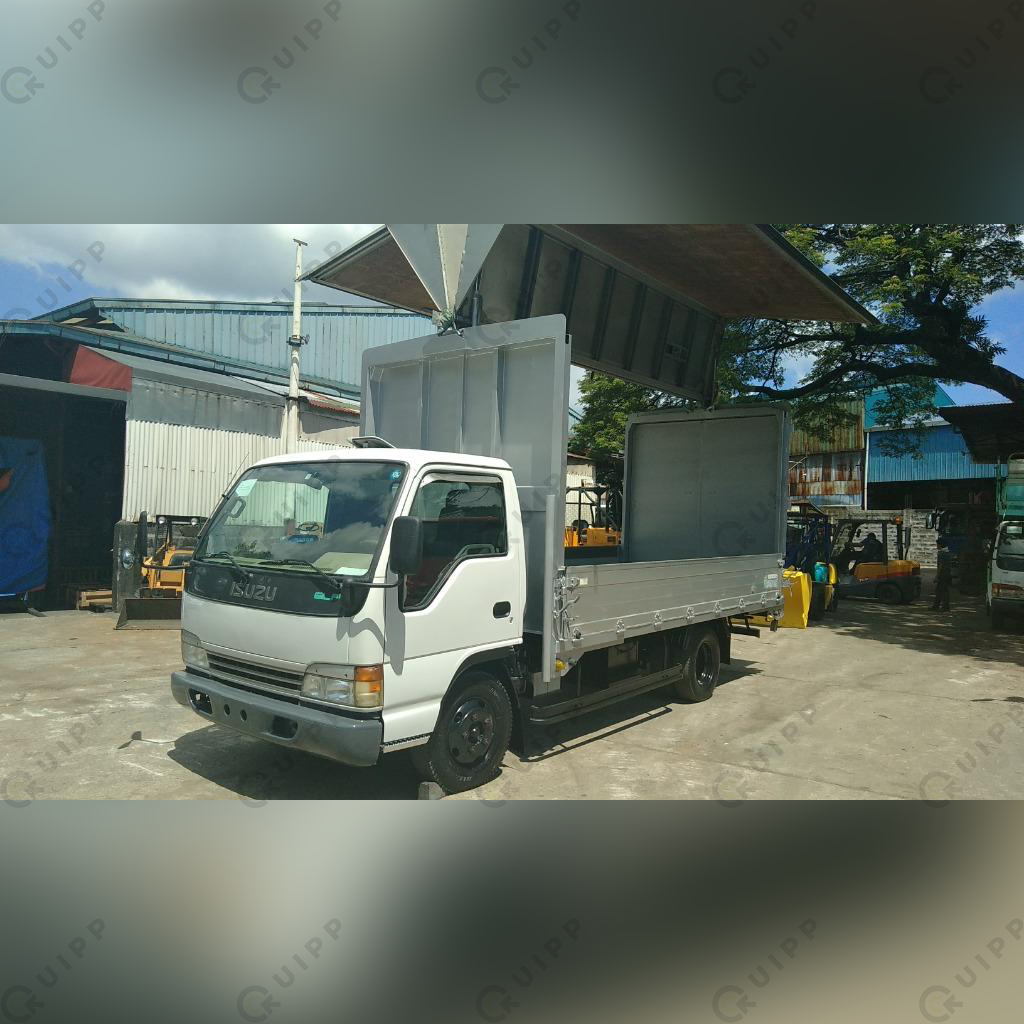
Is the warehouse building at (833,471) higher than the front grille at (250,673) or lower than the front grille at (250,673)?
higher

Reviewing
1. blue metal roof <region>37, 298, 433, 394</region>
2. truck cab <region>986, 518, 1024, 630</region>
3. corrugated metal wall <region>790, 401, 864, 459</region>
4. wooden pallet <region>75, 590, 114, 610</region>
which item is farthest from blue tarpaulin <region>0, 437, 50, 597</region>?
corrugated metal wall <region>790, 401, 864, 459</region>

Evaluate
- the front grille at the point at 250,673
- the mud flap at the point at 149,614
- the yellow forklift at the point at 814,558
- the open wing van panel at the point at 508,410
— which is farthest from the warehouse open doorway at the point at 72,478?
the yellow forklift at the point at 814,558

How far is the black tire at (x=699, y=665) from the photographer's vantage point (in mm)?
7262

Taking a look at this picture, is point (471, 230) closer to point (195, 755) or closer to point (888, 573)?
point (195, 755)

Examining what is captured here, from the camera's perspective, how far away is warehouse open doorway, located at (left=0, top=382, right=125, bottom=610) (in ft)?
41.8

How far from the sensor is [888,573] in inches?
651

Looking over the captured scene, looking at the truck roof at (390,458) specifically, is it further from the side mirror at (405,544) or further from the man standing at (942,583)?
the man standing at (942,583)

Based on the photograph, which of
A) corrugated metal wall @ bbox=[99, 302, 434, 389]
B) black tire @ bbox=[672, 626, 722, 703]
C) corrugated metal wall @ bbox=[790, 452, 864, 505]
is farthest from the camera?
corrugated metal wall @ bbox=[790, 452, 864, 505]

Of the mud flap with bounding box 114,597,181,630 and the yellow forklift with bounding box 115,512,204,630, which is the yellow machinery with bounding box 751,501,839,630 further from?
the yellow forklift with bounding box 115,512,204,630

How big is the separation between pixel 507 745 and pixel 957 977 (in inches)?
105

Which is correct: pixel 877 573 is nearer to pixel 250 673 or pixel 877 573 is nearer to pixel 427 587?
pixel 427 587

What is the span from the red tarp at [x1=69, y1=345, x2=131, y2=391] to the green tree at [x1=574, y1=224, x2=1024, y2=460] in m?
9.93

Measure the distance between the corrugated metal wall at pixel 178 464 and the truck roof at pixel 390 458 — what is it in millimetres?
8441

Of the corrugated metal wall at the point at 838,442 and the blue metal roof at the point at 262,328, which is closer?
the blue metal roof at the point at 262,328
